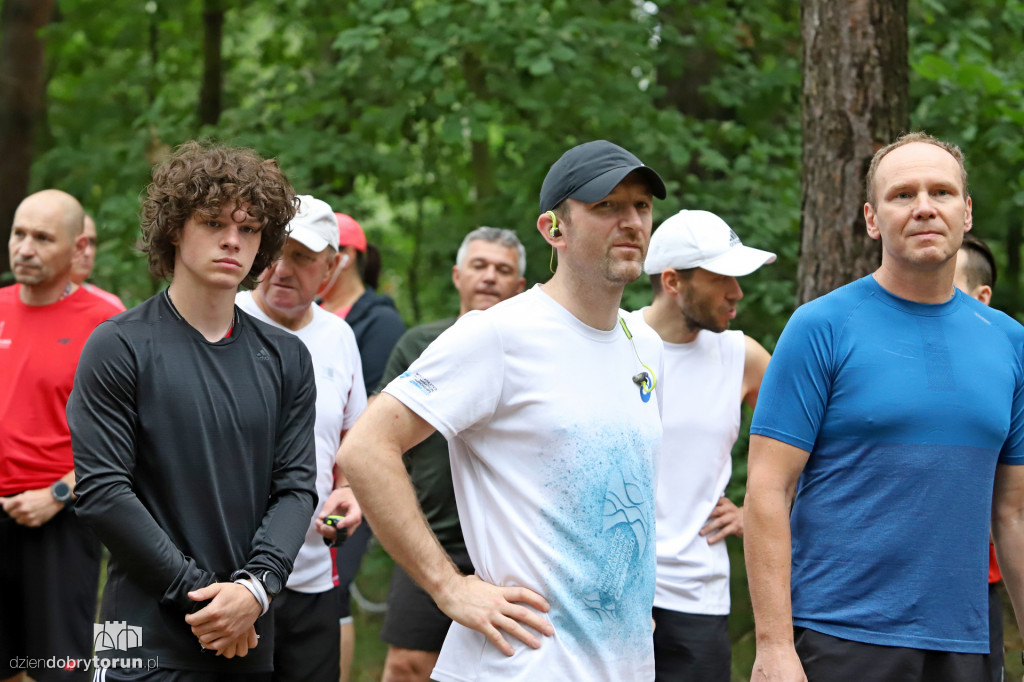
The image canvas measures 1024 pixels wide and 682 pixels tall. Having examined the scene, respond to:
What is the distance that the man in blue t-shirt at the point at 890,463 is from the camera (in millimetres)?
2877

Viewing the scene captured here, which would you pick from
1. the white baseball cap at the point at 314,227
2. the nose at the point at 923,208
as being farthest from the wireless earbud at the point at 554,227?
the white baseball cap at the point at 314,227

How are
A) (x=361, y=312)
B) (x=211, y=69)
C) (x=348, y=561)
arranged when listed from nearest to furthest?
(x=348, y=561)
(x=361, y=312)
(x=211, y=69)

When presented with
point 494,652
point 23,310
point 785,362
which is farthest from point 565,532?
point 23,310

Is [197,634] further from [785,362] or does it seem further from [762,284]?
[762,284]

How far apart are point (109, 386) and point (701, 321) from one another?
248cm

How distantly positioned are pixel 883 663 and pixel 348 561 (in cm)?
301

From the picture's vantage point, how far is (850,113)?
527cm

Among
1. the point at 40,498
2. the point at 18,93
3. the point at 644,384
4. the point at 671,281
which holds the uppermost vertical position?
the point at 18,93

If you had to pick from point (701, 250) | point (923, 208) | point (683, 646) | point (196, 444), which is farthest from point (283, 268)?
point (923, 208)

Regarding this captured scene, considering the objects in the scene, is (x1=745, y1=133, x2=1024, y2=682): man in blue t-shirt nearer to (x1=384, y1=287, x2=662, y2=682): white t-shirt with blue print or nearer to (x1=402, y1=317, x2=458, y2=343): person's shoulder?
(x1=384, y1=287, x2=662, y2=682): white t-shirt with blue print

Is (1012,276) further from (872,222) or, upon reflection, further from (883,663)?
(883,663)

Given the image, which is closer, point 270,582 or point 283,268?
point 270,582

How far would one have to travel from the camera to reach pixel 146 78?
33.6ft

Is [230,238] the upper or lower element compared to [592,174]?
lower
